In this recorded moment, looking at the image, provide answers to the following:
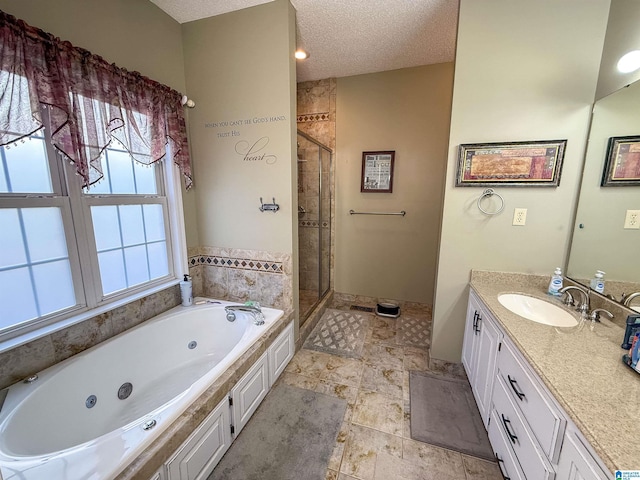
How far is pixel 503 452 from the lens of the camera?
1194mm

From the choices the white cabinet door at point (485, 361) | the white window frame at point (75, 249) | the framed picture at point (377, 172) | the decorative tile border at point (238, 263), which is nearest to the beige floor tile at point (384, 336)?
the white cabinet door at point (485, 361)

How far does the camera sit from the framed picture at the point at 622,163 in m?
1.23

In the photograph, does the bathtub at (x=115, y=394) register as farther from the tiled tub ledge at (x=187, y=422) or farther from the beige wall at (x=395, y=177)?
the beige wall at (x=395, y=177)

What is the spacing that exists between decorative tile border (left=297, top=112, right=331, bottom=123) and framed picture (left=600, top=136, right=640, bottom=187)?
8.07ft

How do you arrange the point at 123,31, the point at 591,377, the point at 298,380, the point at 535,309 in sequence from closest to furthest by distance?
1. the point at 591,377
2. the point at 535,309
3. the point at 123,31
4. the point at 298,380

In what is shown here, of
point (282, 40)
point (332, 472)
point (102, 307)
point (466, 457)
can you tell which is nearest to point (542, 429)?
point (466, 457)

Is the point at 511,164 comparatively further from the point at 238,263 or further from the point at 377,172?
the point at 238,263

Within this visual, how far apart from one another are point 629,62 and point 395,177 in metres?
1.80

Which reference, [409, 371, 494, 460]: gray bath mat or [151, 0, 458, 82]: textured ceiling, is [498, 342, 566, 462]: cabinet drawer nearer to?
[409, 371, 494, 460]: gray bath mat

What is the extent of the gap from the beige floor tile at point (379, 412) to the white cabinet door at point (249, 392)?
2.13ft

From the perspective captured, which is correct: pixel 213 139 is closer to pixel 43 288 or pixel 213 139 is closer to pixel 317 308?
pixel 43 288

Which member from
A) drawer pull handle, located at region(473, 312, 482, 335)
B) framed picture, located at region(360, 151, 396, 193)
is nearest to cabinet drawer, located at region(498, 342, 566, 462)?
drawer pull handle, located at region(473, 312, 482, 335)

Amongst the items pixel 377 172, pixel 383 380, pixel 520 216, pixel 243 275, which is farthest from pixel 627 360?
pixel 377 172

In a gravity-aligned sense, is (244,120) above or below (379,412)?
above
